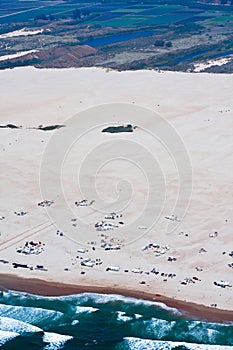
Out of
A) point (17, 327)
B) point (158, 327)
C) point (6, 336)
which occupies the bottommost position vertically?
point (6, 336)

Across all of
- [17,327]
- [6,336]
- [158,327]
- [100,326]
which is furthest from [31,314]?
[158,327]

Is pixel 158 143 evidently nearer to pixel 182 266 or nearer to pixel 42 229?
pixel 42 229

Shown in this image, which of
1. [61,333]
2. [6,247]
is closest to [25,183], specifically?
[6,247]

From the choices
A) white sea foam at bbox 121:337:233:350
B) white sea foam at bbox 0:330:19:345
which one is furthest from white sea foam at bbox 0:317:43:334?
white sea foam at bbox 121:337:233:350

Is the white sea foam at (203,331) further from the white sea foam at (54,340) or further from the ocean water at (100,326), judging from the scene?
the white sea foam at (54,340)

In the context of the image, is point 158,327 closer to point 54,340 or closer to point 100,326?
point 100,326

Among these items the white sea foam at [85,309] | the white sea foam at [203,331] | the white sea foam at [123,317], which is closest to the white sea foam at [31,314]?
the white sea foam at [85,309]
